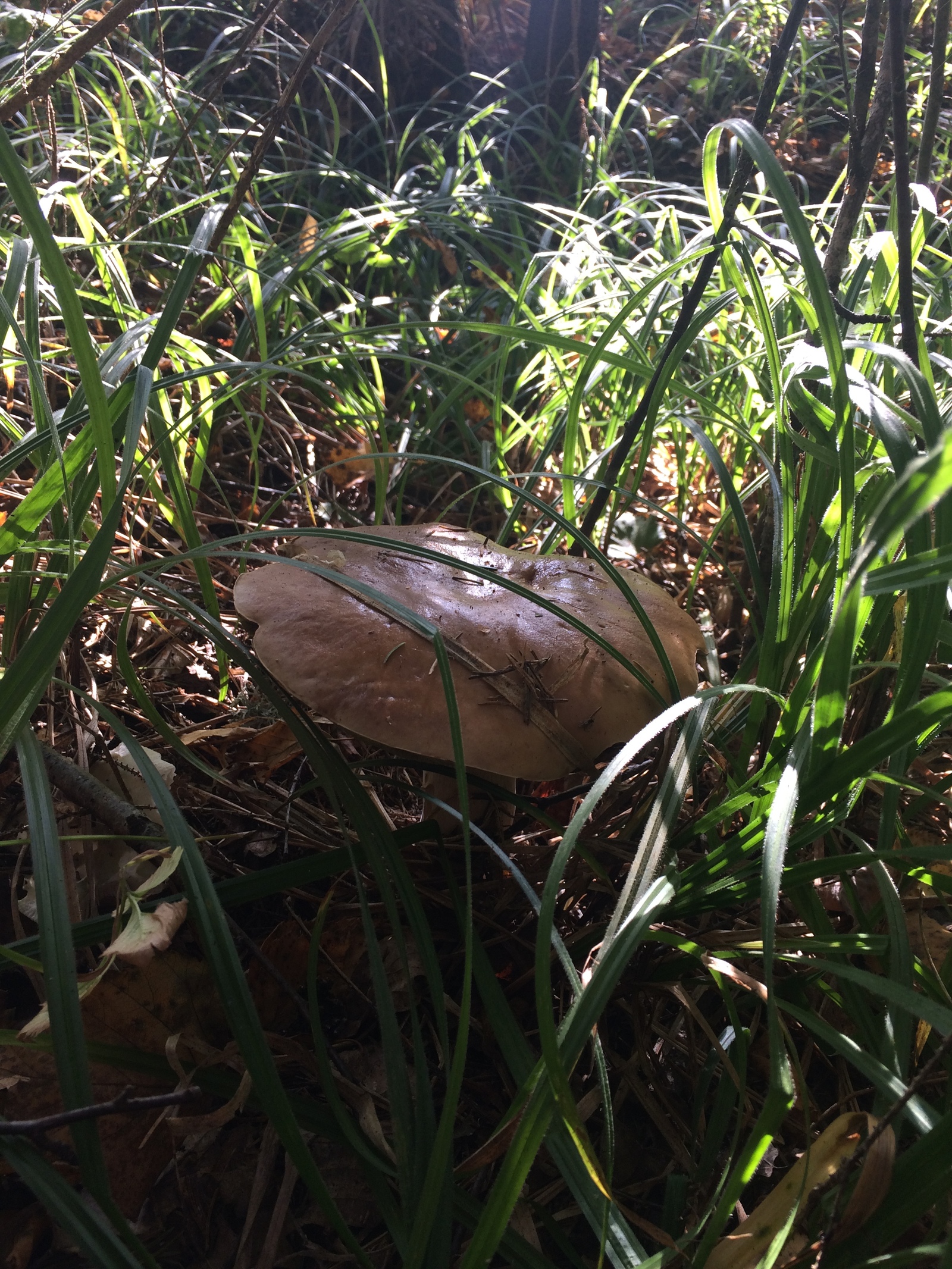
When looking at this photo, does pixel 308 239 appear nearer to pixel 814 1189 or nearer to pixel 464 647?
pixel 464 647

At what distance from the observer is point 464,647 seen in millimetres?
988

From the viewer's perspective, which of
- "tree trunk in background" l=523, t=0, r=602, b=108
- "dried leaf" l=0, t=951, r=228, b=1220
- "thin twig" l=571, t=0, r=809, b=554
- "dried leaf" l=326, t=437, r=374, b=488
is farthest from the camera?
"tree trunk in background" l=523, t=0, r=602, b=108

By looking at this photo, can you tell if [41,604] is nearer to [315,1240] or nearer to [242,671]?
[242,671]

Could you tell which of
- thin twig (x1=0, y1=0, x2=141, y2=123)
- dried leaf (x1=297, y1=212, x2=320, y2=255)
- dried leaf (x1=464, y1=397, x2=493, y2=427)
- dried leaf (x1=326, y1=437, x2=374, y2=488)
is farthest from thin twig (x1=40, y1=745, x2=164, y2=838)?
dried leaf (x1=464, y1=397, x2=493, y2=427)

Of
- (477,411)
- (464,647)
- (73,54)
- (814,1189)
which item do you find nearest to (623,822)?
(464,647)

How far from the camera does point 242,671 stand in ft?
4.63

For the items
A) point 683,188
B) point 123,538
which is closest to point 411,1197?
point 123,538

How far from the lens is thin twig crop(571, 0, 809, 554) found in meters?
1.15

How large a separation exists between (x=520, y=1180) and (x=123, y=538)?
135 centimetres

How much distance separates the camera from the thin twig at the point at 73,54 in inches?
45.2

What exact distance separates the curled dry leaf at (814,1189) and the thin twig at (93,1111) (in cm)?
47

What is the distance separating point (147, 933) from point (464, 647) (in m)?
0.47

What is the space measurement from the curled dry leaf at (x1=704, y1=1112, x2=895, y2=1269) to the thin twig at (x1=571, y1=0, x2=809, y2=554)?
0.74m

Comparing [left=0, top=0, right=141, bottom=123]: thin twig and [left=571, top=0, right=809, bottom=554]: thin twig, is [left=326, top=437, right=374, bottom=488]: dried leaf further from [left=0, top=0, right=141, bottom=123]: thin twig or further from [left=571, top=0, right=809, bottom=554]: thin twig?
[left=0, top=0, right=141, bottom=123]: thin twig
